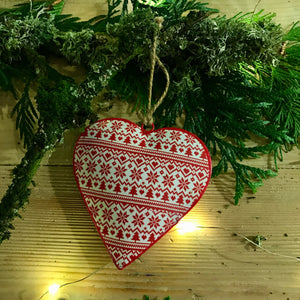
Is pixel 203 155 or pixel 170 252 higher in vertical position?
pixel 203 155

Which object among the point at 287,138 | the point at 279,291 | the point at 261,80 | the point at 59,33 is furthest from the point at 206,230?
the point at 59,33

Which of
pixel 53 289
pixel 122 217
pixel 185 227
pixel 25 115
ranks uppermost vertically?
pixel 25 115

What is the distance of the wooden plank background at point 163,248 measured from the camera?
0.91 meters

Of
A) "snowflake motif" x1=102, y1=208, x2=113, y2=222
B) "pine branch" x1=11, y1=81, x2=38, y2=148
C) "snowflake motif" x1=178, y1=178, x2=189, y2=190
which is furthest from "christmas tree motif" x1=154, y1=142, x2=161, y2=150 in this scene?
"pine branch" x1=11, y1=81, x2=38, y2=148

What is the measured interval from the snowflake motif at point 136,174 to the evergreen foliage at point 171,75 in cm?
20

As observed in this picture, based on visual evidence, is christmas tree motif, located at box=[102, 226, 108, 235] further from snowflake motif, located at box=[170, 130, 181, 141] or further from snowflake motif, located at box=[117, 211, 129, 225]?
snowflake motif, located at box=[170, 130, 181, 141]

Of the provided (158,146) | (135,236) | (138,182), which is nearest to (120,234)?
(135,236)

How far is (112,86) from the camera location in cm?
99

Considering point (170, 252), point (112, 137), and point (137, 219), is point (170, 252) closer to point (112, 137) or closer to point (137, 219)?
point (137, 219)

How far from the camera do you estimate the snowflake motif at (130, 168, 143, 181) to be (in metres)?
0.83

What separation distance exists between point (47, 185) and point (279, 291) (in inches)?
29.6

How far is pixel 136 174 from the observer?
0.83 meters

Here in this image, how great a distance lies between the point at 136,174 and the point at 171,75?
340mm

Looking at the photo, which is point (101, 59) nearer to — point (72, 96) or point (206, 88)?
point (72, 96)
